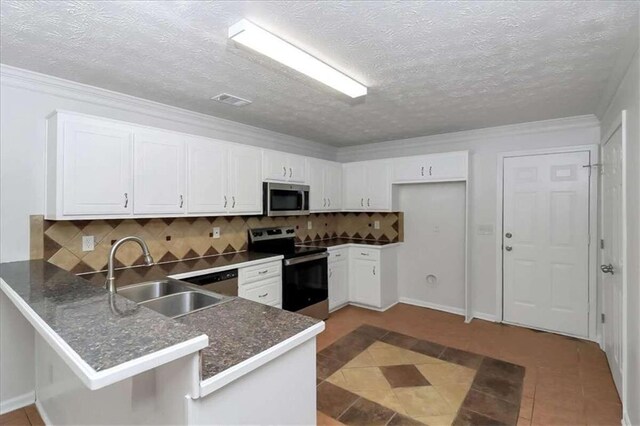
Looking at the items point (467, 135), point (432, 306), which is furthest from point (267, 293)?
point (467, 135)

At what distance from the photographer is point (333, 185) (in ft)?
15.9

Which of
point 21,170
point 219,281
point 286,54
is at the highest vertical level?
point 286,54

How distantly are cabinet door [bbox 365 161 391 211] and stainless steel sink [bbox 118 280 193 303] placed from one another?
3.10 m

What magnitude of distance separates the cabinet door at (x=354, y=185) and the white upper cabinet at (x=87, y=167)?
307 cm

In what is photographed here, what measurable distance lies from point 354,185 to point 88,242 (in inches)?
134

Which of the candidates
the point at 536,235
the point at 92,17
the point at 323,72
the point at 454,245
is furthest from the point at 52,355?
the point at 536,235

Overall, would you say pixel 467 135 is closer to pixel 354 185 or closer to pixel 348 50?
pixel 354 185

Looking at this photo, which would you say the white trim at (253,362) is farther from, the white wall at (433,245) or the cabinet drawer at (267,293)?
the white wall at (433,245)

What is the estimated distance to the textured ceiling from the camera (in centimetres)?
163

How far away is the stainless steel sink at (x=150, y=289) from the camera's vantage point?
228 cm

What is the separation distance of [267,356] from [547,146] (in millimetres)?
4047

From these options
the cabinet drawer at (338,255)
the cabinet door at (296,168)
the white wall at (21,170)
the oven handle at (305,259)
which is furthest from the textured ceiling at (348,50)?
the cabinet drawer at (338,255)

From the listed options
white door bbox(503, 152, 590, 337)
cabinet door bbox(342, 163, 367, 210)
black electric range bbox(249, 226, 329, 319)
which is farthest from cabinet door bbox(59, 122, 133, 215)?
white door bbox(503, 152, 590, 337)

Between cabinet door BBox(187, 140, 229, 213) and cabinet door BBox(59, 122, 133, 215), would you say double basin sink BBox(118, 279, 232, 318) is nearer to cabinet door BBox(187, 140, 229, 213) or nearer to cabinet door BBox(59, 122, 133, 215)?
cabinet door BBox(59, 122, 133, 215)
